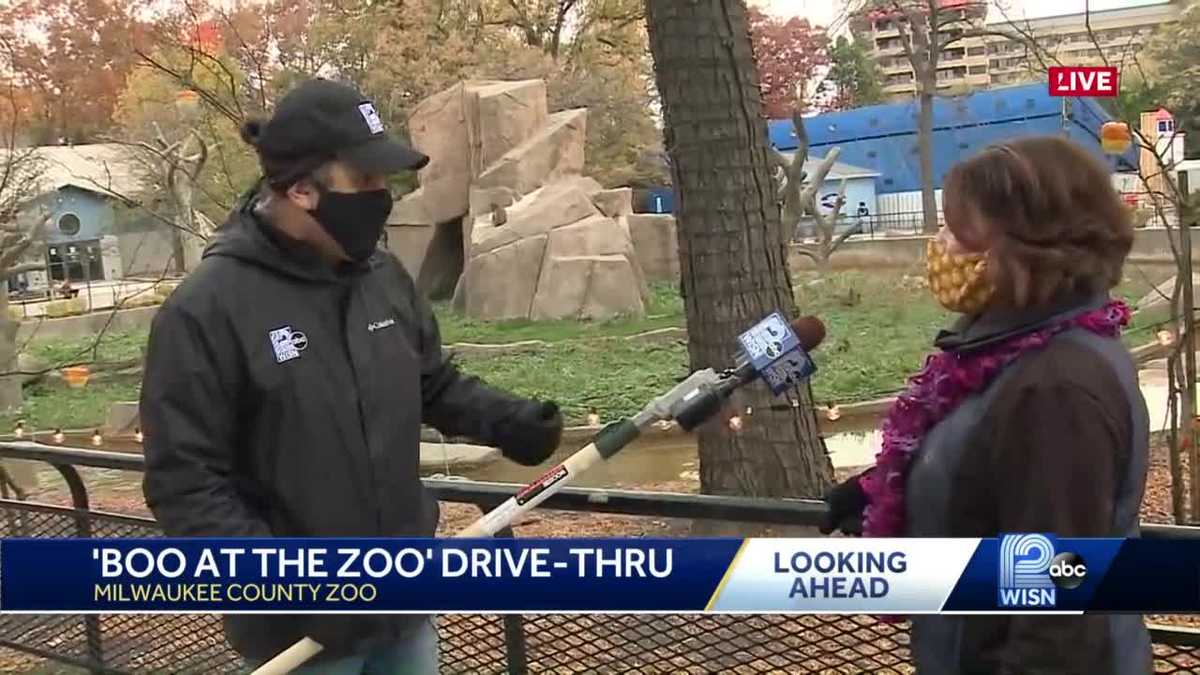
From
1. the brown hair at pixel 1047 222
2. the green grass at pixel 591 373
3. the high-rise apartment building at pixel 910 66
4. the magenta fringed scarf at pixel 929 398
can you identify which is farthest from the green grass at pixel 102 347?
the high-rise apartment building at pixel 910 66

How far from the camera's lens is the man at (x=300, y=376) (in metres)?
2.10

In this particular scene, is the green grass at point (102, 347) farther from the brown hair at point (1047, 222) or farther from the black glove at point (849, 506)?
the brown hair at point (1047, 222)

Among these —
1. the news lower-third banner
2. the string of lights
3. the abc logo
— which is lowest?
the string of lights

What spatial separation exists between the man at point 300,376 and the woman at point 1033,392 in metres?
0.94

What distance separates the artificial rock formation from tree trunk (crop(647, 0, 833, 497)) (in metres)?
15.1

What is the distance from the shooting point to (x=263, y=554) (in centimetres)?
216

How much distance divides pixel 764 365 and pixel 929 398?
0.43 metres

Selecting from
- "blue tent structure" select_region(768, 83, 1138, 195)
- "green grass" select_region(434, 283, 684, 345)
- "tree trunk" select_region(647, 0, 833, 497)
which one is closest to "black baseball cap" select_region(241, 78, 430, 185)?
"tree trunk" select_region(647, 0, 833, 497)

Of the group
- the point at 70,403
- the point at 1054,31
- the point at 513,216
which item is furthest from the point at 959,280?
the point at 513,216

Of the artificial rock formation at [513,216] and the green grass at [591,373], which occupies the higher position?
the artificial rock formation at [513,216]

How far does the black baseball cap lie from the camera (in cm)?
221

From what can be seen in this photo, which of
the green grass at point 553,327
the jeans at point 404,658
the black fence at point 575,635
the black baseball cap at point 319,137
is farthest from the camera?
the green grass at point 553,327

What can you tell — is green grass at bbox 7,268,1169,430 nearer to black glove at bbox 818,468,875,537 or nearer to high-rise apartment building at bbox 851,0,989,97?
black glove at bbox 818,468,875,537

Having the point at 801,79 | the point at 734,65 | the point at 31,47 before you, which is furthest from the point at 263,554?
the point at 801,79
